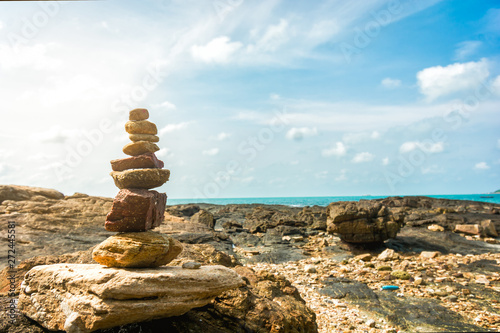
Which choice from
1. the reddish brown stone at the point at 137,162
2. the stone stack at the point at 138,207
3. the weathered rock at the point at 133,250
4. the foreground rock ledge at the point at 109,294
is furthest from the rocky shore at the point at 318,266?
the reddish brown stone at the point at 137,162

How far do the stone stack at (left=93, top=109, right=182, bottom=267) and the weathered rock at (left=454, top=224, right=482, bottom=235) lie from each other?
27254mm

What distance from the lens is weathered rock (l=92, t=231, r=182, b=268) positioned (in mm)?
6078

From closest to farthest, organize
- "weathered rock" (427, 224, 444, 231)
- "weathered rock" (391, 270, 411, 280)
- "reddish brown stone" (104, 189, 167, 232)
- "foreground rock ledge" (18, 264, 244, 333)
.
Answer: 1. "foreground rock ledge" (18, 264, 244, 333)
2. "reddish brown stone" (104, 189, 167, 232)
3. "weathered rock" (391, 270, 411, 280)
4. "weathered rock" (427, 224, 444, 231)

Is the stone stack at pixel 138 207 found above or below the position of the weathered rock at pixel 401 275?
above

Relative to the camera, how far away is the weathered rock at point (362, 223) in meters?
20.8

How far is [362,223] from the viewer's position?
2089 centimetres

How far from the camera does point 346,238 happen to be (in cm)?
2141

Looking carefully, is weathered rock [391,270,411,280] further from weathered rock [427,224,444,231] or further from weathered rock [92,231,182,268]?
weathered rock [427,224,444,231]

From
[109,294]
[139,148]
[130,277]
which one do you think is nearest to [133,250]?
[130,277]

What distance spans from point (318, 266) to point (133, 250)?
42.7 feet

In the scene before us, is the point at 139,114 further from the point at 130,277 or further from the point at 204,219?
the point at 204,219

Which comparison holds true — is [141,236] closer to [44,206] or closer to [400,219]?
[44,206]

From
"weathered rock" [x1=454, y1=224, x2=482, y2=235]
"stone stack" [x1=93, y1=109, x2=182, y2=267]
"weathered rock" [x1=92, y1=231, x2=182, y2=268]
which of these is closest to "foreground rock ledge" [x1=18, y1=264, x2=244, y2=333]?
"weathered rock" [x1=92, y1=231, x2=182, y2=268]

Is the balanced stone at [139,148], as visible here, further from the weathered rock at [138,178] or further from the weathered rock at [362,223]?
the weathered rock at [362,223]
